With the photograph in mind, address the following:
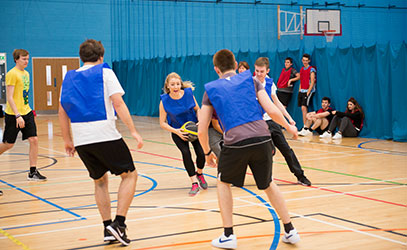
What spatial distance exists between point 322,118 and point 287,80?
1773 millimetres

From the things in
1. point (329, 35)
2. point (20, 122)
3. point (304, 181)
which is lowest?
point (304, 181)

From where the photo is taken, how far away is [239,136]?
4.41 meters

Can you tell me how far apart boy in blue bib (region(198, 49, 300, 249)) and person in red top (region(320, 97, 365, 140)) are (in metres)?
8.72

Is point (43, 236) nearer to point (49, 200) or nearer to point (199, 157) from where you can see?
point (49, 200)

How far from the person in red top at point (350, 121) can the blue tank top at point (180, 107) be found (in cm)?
660

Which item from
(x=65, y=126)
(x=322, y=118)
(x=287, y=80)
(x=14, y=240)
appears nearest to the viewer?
(x=65, y=126)

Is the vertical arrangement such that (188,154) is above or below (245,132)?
below

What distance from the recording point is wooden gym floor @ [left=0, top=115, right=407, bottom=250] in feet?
15.5

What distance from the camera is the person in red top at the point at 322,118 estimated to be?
13.5m

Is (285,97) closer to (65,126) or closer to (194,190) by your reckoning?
(194,190)

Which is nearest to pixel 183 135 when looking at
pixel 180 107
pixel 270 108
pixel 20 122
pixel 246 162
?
pixel 180 107

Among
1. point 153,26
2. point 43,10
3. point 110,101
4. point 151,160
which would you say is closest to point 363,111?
point 151,160

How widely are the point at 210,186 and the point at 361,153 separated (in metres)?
4.06

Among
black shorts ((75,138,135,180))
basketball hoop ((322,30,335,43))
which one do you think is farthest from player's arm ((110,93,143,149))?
basketball hoop ((322,30,335,43))
